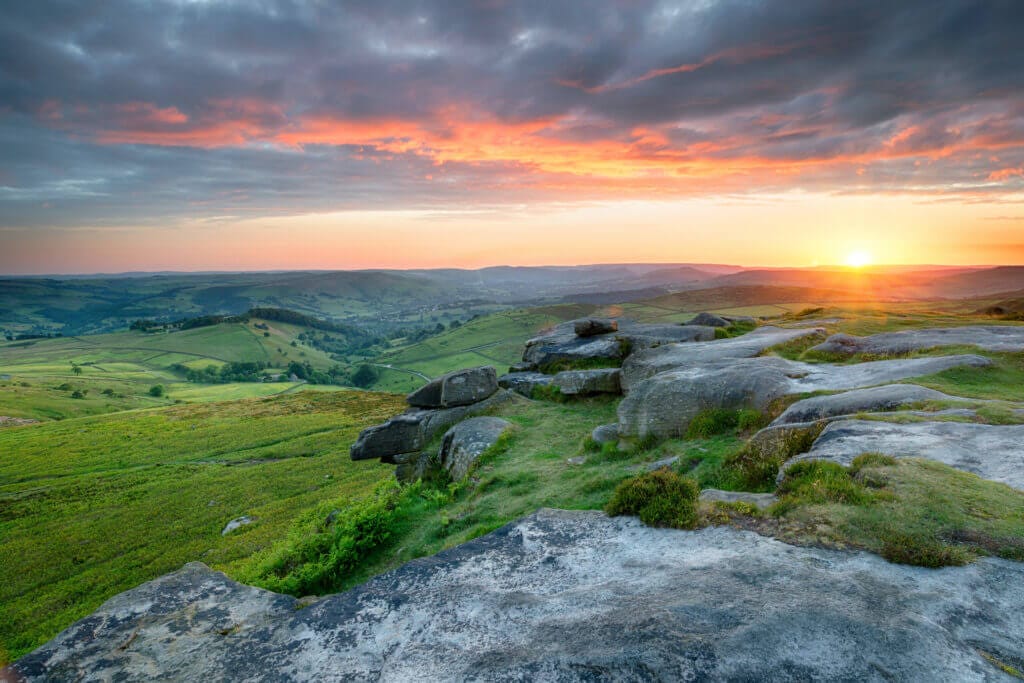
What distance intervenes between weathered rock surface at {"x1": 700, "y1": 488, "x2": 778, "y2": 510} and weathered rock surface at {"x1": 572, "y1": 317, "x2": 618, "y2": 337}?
2443 centimetres

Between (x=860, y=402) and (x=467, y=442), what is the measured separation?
1550 centimetres

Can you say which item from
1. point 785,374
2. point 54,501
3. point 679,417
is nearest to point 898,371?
point 785,374

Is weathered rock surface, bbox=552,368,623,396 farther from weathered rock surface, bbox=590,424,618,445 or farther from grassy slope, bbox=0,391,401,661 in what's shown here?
grassy slope, bbox=0,391,401,661

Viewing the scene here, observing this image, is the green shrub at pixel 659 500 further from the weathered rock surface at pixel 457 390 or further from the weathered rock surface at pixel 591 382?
the weathered rock surface at pixel 457 390

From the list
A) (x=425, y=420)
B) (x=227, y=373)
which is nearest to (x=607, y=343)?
(x=425, y=420)

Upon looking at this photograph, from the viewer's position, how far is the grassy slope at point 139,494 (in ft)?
84.7

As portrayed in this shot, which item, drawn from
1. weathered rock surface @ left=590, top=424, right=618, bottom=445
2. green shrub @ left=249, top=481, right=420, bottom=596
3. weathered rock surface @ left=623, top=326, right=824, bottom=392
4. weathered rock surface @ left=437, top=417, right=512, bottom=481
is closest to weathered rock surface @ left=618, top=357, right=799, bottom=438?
weathered rock surface @ left=590, top=424, right=618, bottom=445

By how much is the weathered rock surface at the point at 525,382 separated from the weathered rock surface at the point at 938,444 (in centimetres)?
1890

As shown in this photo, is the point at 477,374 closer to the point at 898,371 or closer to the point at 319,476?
the point at 898,371

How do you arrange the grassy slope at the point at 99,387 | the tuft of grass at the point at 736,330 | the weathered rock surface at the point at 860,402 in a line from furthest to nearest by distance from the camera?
the grassy slope at the point at 99,387 → the tuft of grass at the point at 736,330 → the weathered rock surface at the point at 860,402

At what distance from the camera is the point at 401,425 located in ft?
88.0

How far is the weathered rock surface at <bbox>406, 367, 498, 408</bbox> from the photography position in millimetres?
28172

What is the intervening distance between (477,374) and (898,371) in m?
20.3

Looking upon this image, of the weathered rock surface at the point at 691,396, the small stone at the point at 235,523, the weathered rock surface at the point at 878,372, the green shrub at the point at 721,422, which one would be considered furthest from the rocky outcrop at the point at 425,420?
the weathered rock surface at the point at 878,372
